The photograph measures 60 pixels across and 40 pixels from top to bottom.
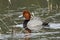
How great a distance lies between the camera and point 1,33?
9719mm

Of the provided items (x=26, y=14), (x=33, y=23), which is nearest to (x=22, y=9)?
(x=26, y=14)

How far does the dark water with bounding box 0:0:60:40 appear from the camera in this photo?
10.6 metres

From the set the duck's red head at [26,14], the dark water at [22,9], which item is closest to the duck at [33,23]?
the duck's red head at [26,14]

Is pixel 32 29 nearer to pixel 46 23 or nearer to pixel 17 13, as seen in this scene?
pixel 46 23

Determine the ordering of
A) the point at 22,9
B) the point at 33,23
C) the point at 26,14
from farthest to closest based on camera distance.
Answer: the point at 22,9
the point at 26,14
the point at 33,23

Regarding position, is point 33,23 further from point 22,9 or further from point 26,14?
point 22,9

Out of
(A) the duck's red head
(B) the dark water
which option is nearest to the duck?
(A) the duck's red head

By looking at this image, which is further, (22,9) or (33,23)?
(22,9)

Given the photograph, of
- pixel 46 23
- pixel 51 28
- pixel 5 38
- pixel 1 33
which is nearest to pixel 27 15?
pixel 46 23

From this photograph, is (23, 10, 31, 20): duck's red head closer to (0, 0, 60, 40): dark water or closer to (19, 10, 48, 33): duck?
(19, 10, 48, 33): duck

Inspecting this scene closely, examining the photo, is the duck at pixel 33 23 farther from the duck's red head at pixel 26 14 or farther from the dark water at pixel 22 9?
the dark water at pixel 22 9

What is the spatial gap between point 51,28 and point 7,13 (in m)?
3.25

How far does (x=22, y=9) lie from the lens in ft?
47.6

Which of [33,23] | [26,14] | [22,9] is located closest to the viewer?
[33,23]
